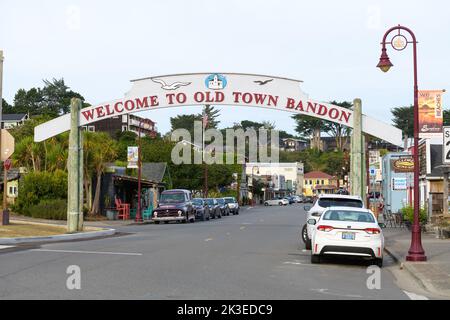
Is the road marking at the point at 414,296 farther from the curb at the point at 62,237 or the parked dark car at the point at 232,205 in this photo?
the parked dark car at the point at 232,205

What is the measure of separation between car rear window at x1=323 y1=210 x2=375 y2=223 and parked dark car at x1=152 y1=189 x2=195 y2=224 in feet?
84.4

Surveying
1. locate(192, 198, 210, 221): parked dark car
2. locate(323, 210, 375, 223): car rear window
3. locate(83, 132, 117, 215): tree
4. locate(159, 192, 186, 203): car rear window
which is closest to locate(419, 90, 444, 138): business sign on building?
locate(323, 210, 375, 223): car rear window

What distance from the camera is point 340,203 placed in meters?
21.2

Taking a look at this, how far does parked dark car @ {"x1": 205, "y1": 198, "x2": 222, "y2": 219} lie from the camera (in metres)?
53.7

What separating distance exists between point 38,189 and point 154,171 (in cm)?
2050

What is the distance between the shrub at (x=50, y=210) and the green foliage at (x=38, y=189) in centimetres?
105

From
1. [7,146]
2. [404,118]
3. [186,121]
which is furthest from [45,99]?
[7,146]

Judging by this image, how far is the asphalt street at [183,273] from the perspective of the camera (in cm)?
1162

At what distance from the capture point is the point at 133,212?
52.1m

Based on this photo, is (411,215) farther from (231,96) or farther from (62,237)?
(62,237)

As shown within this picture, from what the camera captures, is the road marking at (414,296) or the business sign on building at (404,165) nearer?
the road marking at (414,296)
